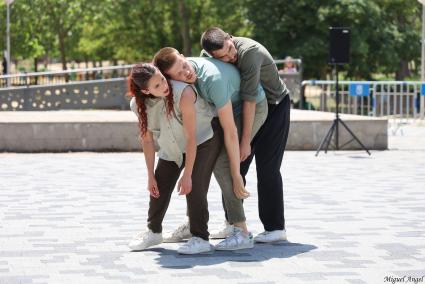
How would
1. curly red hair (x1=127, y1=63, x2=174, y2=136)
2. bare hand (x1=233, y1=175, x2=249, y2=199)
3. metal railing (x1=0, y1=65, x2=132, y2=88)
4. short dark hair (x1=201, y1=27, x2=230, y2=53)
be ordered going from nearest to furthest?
curly red hair (x1=127, y1=63, x2=174, y2=136)
short dark hair (x1=201, y1=27, x2=230, y2=53)
bare hand (x1=233, y1=175, x2=249, y2=199)
metal railing (x1=0, y1=65, x2=132, y2=88)

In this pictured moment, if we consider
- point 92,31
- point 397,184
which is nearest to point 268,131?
point 397,184

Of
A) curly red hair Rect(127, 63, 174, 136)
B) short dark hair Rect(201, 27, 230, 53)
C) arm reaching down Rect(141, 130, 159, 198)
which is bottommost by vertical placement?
arm reaching down Rect(141, 130, 159, 198)

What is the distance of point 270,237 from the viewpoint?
7258mm

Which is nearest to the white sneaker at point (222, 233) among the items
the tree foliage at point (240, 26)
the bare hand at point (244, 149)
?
the bare hand at point (244, 149)

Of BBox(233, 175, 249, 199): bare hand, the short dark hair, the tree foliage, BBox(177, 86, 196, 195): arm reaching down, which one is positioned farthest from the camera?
the tree foliage

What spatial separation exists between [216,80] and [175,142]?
20.8 inches

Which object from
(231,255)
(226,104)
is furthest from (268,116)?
(231,255)

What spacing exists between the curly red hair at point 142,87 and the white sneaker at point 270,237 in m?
1.18

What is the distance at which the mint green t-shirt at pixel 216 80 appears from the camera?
6484 millimetres

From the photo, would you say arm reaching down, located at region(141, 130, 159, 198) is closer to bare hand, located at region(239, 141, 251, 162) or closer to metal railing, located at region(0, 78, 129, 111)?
bare hand, located at region(239, 141, 251, 162)

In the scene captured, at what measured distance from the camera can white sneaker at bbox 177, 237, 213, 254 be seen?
22.0 ft

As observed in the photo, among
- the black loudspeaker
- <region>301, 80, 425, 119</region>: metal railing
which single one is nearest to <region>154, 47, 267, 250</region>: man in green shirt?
the black loudspeaker

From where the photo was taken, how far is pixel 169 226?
26.9 ft

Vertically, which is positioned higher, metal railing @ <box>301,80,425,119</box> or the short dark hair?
the short dark hair
